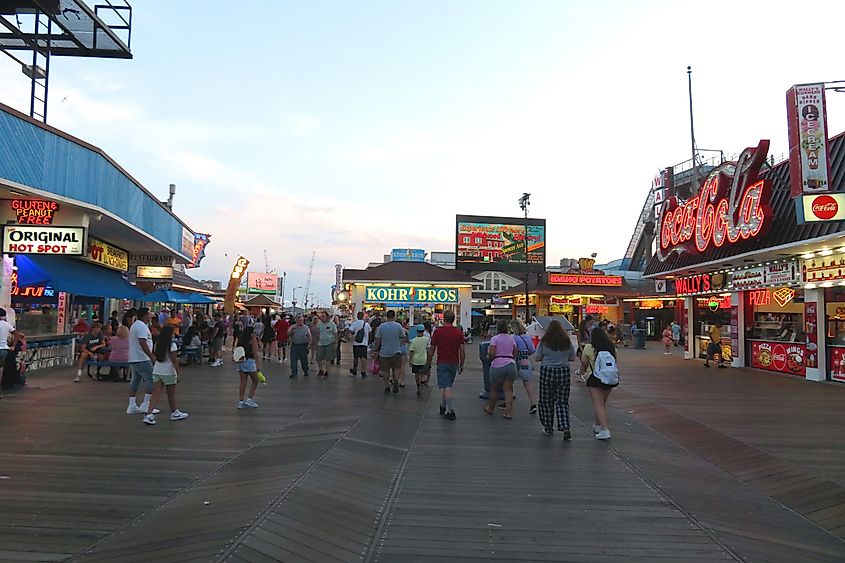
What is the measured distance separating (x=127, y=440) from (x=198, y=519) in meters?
3.35

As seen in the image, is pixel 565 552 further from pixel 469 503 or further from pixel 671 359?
pixel 671 359

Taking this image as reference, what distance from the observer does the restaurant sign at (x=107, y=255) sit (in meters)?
17.6

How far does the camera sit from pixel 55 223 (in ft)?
45.9

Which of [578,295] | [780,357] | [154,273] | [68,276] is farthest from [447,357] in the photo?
[578,295]

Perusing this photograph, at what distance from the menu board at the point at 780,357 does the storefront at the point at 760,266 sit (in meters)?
0.03

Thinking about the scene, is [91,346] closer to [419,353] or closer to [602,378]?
[419,353]

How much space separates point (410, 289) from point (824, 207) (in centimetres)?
2383

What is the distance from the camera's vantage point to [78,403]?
10234mm

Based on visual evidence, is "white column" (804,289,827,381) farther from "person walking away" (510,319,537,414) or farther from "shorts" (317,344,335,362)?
"shorts" (317,344,335,362)

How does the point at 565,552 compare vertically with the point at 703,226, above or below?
below

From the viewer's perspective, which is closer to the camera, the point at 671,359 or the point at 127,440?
the point at 127,440

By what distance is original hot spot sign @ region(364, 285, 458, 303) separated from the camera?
34.9 m

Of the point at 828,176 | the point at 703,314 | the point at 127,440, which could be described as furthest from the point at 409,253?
the point at 127,440

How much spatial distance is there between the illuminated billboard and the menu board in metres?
21.9
